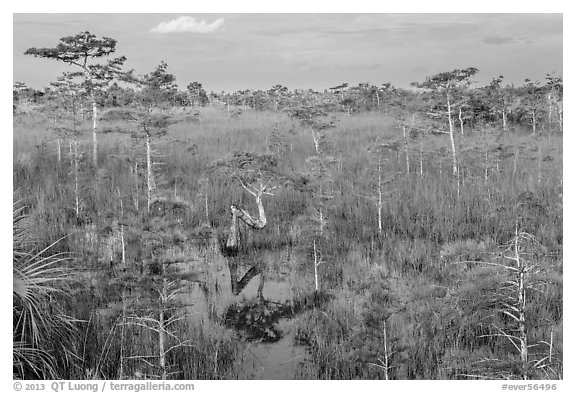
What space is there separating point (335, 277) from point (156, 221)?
4.00m

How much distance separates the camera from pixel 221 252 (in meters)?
9.77

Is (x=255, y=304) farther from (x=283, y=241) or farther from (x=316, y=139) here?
(x=316, y=139)

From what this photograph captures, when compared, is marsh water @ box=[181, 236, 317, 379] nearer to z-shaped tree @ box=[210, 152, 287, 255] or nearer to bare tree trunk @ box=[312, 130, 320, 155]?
z-shaped tree @ box=[210, 152, 287, 255]

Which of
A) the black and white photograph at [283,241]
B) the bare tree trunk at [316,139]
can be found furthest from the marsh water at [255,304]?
the bare tree trunk at [316,139]

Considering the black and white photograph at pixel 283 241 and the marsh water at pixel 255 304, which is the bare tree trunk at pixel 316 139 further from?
the marsh water at pixel 255 304

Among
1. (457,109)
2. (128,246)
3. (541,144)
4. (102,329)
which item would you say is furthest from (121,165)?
(541,144)

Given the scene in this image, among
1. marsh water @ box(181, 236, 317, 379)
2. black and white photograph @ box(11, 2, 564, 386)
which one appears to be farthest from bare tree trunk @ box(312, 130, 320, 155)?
marsh water @ box(181, 236, 317, 379)

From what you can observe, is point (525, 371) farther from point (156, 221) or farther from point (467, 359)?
point (156, 221)

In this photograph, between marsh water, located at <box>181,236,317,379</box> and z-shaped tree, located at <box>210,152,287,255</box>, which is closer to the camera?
marsh water, located at <box>181,236,317,379</box>

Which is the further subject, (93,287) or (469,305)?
(93,287)

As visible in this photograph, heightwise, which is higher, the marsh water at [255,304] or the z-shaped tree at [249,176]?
the z-shaped tree at [249,176]

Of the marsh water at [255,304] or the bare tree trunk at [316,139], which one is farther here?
the bare tree trunk at [316,139]

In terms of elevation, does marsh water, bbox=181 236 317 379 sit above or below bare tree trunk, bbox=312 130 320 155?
below

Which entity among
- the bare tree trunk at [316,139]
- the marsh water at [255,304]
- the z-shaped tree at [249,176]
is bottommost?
the marsh water at [255,304]
